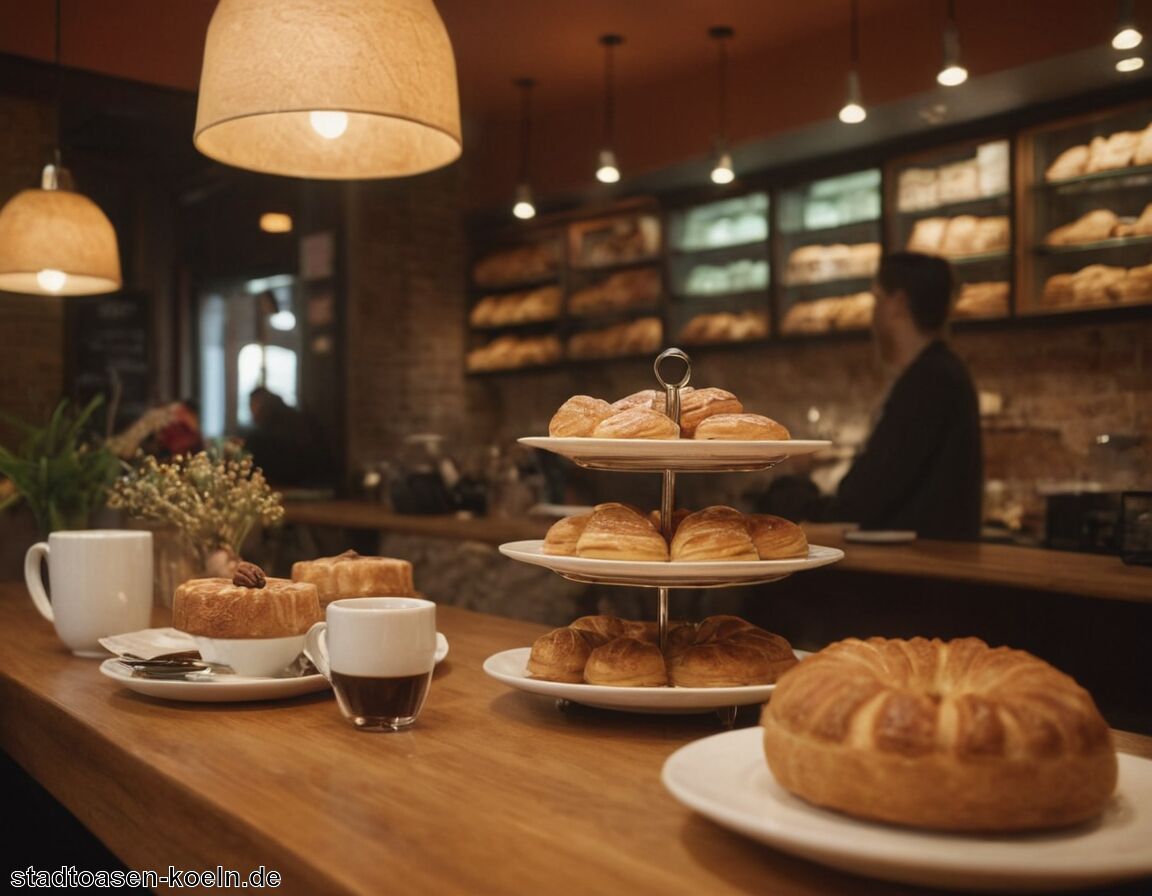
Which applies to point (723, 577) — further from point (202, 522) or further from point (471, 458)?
point (471, 458)

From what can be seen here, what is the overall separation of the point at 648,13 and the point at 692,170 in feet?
3.26

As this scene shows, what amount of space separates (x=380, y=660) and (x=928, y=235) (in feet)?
14.9

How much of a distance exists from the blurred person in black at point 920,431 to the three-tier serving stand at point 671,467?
213cm

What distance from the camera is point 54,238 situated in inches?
108

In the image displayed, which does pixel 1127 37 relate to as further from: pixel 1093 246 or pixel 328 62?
pixel 328 62

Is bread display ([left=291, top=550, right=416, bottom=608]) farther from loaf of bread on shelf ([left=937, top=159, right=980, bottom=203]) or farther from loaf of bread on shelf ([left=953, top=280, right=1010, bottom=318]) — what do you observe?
loaf of bread on shelf ([left=937, top=159, right=980, bottom=203])

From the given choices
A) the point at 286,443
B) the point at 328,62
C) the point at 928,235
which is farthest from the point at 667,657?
the point at 286,443

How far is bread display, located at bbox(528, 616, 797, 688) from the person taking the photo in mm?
1196

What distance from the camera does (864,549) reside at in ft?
10.3

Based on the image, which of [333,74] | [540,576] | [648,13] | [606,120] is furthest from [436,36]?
[606,120]

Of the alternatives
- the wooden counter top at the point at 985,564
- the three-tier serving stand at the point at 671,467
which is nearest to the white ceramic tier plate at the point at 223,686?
the three-tier serving stand at the point at 671,467

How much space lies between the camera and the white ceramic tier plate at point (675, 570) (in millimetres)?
1153

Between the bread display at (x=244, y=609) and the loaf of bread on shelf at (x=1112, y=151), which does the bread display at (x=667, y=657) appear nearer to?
the bread display at (x=244, y=609)

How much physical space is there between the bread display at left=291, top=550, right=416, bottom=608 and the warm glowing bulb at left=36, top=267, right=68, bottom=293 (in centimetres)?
172
